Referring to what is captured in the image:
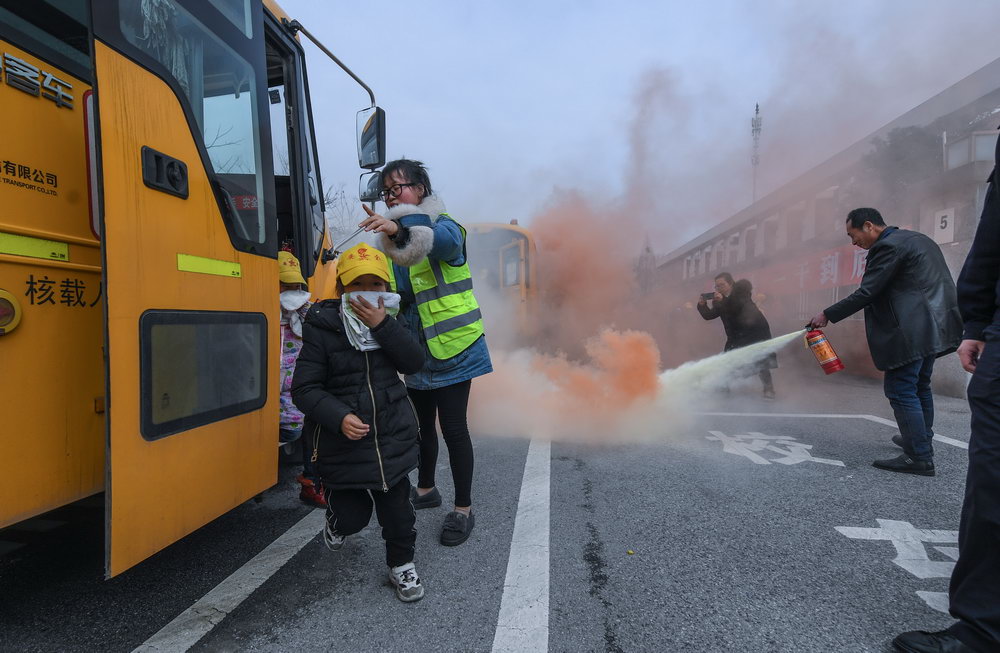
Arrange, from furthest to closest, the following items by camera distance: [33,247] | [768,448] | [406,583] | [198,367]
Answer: [768,448], [406,583], [198,367], [33,247]

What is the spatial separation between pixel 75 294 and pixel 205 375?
0.53 meters

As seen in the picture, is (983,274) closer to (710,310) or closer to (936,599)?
(936,599)

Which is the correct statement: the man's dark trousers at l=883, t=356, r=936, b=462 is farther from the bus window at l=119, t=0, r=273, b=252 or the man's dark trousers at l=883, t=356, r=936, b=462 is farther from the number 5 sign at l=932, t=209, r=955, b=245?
the number 5 sign at l=932, t=209, r=955, b=245

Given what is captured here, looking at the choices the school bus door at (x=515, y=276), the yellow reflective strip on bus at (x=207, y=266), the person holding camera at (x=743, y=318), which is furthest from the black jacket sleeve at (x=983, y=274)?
the school bus door at (x=515, y=276)

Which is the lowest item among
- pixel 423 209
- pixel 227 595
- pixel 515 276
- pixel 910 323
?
pixel 227 595

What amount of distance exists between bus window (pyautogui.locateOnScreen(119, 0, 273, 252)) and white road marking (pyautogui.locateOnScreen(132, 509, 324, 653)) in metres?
1.51

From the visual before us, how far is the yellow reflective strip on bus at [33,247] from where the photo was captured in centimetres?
164

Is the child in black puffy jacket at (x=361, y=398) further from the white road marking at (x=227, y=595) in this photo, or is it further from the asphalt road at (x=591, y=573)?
the white road marking at (x=227, y=595)

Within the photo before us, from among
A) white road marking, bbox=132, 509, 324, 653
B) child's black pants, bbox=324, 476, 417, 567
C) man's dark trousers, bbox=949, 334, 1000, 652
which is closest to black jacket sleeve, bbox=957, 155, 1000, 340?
man's dark trousers, bbox=949, 334, 1000, 652

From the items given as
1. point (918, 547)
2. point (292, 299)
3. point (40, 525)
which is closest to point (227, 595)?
point (40, 525)

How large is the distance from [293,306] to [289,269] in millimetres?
227

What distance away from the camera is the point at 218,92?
226 cm

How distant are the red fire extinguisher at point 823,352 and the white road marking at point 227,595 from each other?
396cm

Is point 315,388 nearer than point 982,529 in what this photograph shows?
No
